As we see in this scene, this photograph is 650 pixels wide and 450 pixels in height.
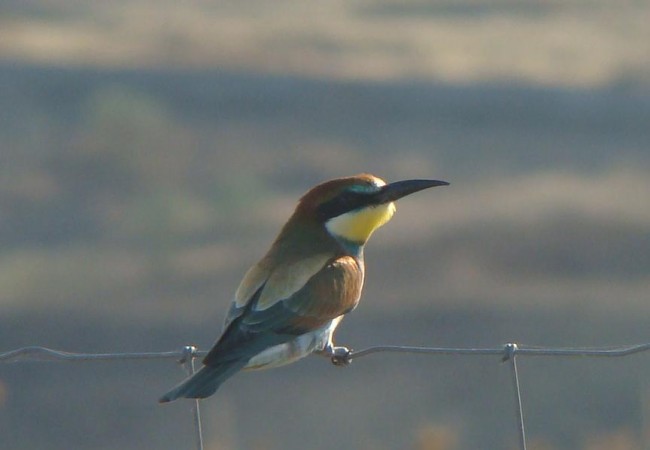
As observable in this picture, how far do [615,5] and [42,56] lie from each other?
1067 centimetres

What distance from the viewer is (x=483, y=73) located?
2334 cm

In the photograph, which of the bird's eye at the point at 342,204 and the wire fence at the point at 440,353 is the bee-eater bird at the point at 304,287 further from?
the wire fence at the point at 440,353

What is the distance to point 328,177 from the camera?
17578 mm

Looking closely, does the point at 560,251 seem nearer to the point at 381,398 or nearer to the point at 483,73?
the point at 381,398

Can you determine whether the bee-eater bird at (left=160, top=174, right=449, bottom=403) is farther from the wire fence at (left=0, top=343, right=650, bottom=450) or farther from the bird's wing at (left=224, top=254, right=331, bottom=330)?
the wire fence at (left=0, top=343, right=650, bottom=450)

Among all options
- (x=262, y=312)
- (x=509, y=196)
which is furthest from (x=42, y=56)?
(x=262, y=312)

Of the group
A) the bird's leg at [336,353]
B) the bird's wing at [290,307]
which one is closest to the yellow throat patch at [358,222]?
the bird's wing at [290,307]

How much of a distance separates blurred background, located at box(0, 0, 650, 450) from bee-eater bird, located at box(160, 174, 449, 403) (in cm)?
287

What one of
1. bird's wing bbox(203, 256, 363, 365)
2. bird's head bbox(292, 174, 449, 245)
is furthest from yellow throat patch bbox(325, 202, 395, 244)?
bird's wing bbox(203, 256, 363, 365)

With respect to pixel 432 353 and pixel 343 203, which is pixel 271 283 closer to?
pixel 343 203

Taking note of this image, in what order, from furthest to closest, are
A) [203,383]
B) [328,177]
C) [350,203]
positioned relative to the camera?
[328,177] < [350,203] < [203,383]

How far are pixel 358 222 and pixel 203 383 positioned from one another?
122 cm

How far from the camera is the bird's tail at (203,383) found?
4445 millimetres

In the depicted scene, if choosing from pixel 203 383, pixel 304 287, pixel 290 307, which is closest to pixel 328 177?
pixel 304 287
